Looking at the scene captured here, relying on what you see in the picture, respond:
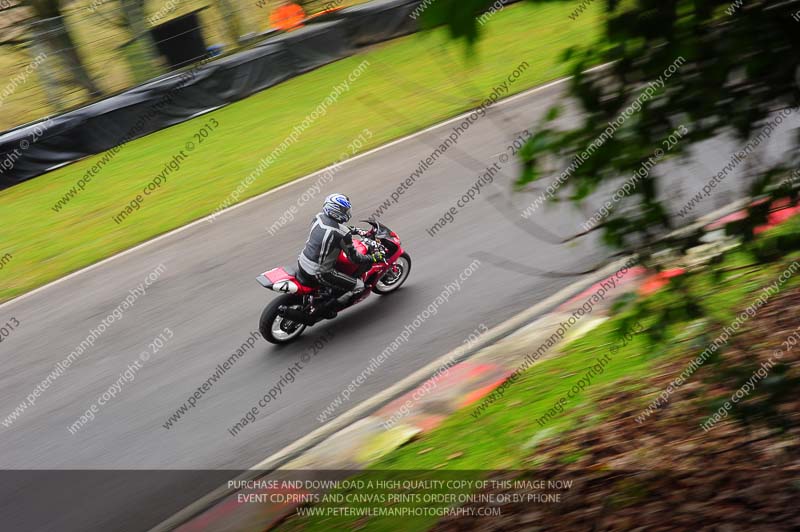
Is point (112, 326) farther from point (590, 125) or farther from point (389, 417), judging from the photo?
point (590, 125)

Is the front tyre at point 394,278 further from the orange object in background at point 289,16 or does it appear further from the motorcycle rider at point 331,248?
the orange object in background at point 289,16

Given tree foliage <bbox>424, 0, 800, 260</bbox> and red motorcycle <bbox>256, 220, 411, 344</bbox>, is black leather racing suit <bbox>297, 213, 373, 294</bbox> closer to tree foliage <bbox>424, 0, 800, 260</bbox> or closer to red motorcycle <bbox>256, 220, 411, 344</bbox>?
red motorcycle <bbox>256, 220, 411, 344</bbox>

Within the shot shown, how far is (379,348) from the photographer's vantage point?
9.53 metres

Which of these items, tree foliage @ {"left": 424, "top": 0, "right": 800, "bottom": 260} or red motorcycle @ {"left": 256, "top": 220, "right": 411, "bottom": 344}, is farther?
red motorcycle @ {"left": 256, "top": 220, "right": 411, "bottom": 344}

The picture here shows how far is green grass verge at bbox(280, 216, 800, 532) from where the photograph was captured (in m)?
5.79

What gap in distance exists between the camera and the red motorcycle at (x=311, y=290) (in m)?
10.0

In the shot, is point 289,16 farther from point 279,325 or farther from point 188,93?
point 279,325

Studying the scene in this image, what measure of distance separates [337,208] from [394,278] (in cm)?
147

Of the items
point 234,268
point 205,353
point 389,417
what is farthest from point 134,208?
point 389,417

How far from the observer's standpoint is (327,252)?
1002cm

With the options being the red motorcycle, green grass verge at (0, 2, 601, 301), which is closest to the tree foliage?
the red motorcycle

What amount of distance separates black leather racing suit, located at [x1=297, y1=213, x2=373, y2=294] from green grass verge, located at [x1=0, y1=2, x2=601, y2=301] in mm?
3791

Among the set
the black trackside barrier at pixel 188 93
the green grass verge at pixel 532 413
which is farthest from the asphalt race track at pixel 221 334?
the black trackside barrier at pixel 188 93

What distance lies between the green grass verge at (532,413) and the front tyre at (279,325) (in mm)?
3430
